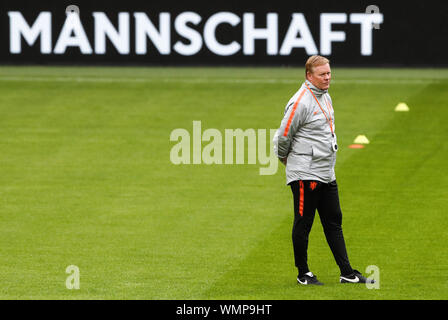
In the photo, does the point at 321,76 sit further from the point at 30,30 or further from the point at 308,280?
the point at 30,30

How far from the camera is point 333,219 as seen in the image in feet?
29.1

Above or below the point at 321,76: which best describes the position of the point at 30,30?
above

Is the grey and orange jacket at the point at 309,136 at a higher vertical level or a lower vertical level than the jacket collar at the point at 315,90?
lower

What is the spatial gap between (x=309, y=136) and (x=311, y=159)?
190mm

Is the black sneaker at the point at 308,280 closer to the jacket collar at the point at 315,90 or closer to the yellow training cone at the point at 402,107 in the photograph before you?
the jacket collar at the point at 315,90

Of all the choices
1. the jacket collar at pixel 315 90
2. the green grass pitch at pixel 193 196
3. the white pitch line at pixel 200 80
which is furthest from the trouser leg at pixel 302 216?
the white pitch line at pixel 200 80

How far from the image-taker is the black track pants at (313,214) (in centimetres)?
877

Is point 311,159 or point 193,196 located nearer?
point 311,159

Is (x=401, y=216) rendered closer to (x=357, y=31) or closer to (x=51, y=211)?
(x=51, y=211)

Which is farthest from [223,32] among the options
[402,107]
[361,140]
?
[361,140]

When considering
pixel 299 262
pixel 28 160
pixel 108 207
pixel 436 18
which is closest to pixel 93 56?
pixel 436 18

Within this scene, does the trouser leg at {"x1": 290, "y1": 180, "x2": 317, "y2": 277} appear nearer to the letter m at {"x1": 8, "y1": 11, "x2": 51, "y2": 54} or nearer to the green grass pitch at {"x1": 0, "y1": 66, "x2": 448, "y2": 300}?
the green grass pitch at {"x1": 0, "y1": 66, "x2": 448, "y2": 300}

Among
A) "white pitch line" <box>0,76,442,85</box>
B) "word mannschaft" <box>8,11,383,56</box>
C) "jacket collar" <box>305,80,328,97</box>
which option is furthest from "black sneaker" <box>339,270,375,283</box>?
"word mannschaft" <box>8,11,383,56</box>

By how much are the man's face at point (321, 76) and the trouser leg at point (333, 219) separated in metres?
0.83
